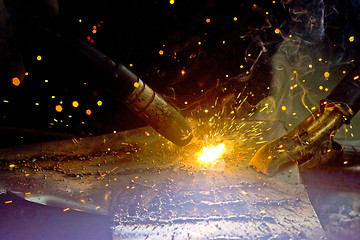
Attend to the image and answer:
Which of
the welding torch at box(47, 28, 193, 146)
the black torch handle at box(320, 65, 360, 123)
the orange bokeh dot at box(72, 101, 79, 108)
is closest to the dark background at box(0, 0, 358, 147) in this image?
the orange bokeh dot at box(72, 101, 79, 108)

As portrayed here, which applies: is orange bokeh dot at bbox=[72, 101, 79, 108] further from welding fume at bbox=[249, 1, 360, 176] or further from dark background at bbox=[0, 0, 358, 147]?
welding fume at bbox=[249, 1, 360, 176]

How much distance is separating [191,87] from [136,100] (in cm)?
134

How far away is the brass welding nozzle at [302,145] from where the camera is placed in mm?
2629

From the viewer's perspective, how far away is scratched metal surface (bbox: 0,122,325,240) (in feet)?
6.66

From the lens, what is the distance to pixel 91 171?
2.80 m

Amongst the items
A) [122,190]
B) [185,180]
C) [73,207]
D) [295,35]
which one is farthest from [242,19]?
[73,207]

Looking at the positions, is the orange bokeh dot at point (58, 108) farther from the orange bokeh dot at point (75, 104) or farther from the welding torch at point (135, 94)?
the welding torch at point (135, 94)

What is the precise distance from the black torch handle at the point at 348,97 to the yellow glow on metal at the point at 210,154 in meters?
1.40

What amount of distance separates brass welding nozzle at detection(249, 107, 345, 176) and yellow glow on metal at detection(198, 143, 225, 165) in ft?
1.45

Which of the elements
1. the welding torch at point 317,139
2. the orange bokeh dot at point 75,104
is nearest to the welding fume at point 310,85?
the welding torch at point 317,139

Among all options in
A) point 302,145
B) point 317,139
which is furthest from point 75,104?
point 317,139

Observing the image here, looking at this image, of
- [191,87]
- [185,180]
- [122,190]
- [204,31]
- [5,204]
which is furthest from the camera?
[191,87]

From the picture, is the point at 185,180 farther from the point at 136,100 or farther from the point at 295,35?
the point at 295,35

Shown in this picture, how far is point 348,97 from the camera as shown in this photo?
275cm
